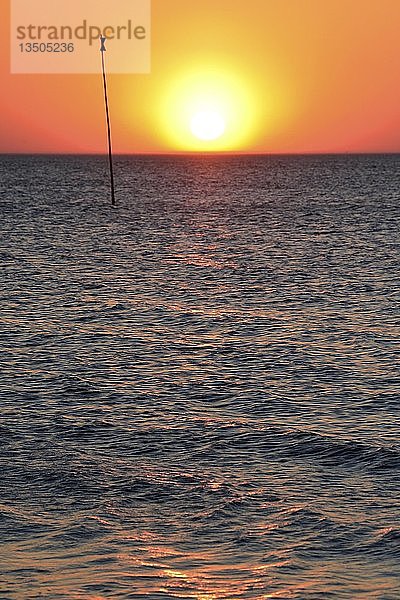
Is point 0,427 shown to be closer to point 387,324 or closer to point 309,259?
point 387,324

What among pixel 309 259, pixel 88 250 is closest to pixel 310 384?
pixel 309 259

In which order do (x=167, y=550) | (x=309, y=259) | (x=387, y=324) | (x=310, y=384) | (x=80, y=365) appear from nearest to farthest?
(x=167, y=550)
(x=310, y=384)
(x=80, y=365)
(x=387, y=324)
(x=309, y=259)

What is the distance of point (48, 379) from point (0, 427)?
463cm

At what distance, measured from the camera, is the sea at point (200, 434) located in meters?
13.8

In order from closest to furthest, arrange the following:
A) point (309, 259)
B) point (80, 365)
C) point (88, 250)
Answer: point (80, 365) → point (309, 259) → point (88, 250)

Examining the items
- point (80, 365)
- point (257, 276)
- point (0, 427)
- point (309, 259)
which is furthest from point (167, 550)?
point (309, 259)

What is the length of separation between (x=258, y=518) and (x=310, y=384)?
9233 millimetres

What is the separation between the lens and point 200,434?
794 inches

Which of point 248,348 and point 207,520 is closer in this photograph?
point 207,520

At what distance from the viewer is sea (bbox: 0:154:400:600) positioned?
13.8 meters

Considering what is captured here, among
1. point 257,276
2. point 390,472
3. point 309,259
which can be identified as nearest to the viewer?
point 390,472

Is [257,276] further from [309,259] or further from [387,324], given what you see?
[387,324]

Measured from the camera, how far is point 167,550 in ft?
47.0

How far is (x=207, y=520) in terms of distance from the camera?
15.5 metres
